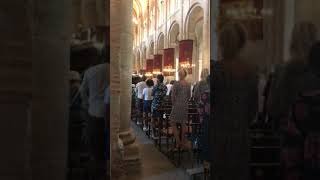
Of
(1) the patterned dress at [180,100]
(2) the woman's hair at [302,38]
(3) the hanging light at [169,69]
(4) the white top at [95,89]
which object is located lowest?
(1) the patterned dress at [180,100]

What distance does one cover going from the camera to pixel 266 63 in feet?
5.45

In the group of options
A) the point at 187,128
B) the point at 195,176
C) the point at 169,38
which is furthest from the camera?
the point at 169,38

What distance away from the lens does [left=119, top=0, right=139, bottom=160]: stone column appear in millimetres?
7527

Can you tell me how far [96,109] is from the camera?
163cm

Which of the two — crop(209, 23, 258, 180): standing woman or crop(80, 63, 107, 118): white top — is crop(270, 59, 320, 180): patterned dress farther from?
crop(80, 63, 107, 118): white top

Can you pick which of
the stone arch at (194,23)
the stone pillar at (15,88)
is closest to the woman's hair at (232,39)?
the stone pillar at (15,88)

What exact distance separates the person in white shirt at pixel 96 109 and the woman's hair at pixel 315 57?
834 millimetres

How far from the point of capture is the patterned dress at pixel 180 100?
8.74 metres

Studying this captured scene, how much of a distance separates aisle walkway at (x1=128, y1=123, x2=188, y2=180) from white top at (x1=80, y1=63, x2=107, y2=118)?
5.49 metres

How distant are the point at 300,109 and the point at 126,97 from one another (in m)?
6.33

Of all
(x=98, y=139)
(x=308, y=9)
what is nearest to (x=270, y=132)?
(x=308, y=9)

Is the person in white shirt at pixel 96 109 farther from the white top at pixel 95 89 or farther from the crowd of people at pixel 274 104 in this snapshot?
the crowd of people at pixel 274 104

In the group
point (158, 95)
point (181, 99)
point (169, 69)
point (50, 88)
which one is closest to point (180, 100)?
point (181, 99)

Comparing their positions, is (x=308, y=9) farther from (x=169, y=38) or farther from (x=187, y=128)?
(x=169, y=38)
